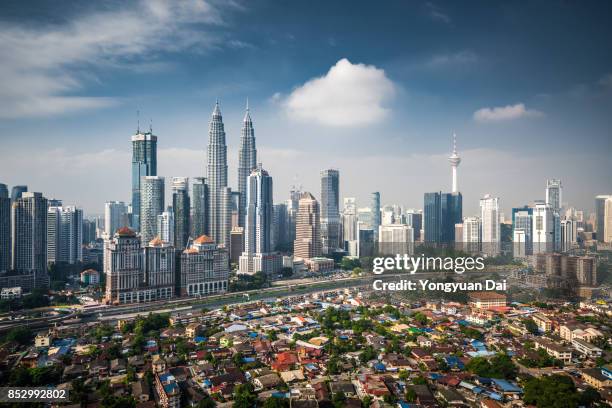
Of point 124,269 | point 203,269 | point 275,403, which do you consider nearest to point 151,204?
point 203,269

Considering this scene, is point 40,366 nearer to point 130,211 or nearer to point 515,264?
point 515,264

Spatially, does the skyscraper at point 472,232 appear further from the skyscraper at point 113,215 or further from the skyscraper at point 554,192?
the skyscraper at point 113,215

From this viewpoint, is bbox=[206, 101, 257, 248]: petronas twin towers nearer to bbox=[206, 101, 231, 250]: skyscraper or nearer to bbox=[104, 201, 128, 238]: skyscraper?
bbox=[206, 101, 231, 250]: skyscraper

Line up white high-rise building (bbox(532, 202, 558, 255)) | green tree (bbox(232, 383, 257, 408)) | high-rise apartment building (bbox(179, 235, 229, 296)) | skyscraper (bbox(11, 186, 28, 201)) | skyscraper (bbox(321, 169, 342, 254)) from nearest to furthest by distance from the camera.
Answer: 1. green tree (bbox(232, 383, 257, 408))
2. high-rise apartment building (bbox(179, 235, 229, 296))
3. skyscraper (bbox(11, 186, 28, 201))
4. white high-rise building (bbox(532, 202, 558, 255))
5. skyscraper (bbox(321, 169, 342, 254))

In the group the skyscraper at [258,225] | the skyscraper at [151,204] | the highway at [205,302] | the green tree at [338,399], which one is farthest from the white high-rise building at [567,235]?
the skyscraper at [151,204]

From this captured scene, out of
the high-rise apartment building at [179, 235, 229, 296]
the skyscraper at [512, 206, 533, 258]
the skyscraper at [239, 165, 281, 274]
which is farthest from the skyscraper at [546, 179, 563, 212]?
the high-rise apartment building at [179, 235, 229, 296]

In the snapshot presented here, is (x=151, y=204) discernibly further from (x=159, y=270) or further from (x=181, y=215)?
(x=159, y=270)

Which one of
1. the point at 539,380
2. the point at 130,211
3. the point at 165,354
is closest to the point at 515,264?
the point at 539,380
